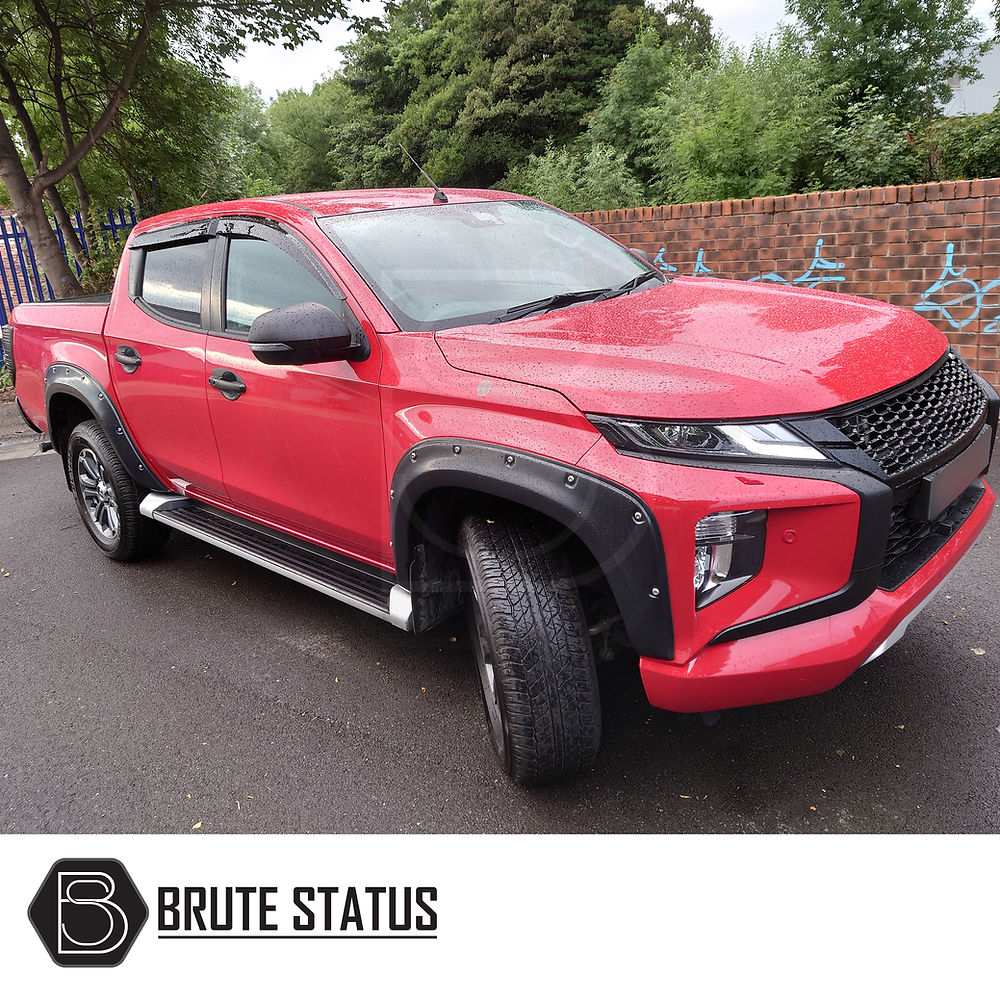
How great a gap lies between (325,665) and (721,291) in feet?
6.90

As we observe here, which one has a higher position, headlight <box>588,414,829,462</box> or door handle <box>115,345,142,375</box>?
headlight <box>588,414,829,462</box>

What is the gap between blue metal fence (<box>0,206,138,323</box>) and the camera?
11671 millimetres

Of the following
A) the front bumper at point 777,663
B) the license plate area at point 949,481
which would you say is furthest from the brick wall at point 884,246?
the front bumper at point 777,663

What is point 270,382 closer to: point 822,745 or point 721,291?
point 721,291

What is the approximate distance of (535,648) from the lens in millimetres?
2229

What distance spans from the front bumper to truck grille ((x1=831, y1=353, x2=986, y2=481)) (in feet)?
1.17

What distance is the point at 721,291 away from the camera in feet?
9.75

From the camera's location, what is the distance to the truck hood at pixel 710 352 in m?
2.05

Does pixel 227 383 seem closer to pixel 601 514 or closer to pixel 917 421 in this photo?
pixel 601 514

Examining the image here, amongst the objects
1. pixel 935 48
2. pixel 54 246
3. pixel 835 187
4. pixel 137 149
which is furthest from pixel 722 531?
pixel 935 48

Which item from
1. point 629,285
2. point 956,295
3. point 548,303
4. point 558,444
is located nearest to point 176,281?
point 548,303

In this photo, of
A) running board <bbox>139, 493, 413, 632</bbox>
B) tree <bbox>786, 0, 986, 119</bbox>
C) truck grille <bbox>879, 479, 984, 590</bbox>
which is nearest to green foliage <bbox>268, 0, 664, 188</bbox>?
tree <bbox>786, 0, 986, 119</bbox>

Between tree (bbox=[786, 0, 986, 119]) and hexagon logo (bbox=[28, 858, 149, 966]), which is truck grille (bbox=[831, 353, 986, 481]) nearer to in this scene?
hexagon logo (bbox=[28, 858, 149, 966])

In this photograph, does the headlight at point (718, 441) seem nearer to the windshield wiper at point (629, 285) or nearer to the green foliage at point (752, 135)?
the windshield wiper at point (629, 285)
